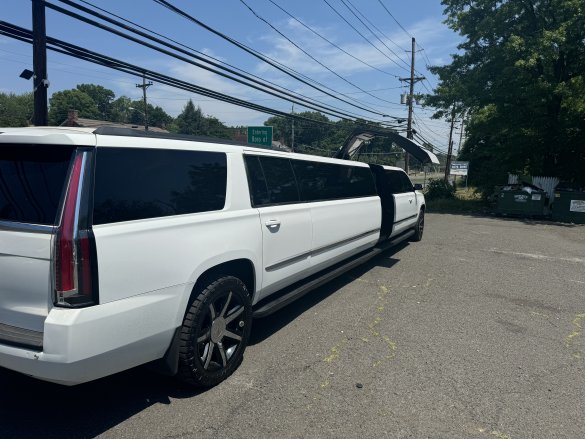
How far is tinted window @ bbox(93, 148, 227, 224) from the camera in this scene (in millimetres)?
2566

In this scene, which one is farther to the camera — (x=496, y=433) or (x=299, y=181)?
(x=299, y=181)

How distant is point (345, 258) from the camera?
5969 millimetres

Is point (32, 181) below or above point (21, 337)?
above

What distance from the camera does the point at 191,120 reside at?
373 feet

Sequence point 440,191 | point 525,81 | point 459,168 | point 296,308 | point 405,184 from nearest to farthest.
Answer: point 296,308 → point 405,184 → point 525,81 → point 440,191 → point 459,168

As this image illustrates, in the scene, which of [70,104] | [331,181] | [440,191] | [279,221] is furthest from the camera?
[70,104]

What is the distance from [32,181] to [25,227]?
0.30 meters

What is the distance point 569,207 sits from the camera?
16.0 meters

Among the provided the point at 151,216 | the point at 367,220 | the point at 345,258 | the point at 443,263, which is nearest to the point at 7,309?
the point at 151,216

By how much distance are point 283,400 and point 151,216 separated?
170 cm

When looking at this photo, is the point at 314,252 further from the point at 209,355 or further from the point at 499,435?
the point at 499,435

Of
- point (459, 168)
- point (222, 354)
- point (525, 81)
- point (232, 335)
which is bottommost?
point (222, 354)

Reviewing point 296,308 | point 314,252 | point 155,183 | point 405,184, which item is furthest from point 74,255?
point 405,184

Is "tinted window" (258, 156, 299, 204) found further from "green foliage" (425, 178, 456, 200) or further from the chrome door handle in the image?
"green foliage" (425, 178, 456, 200)
